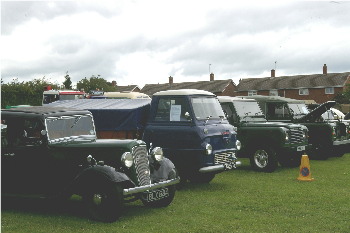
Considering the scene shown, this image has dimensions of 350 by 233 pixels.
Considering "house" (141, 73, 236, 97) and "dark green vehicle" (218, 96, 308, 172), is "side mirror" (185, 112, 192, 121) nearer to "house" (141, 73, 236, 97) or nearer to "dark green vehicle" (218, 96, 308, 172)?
"dark green vehicle" (218, 96, 308, 172)

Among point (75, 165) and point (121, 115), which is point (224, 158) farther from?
point (75, 165)

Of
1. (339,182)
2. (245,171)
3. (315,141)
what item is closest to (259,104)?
(315,141)

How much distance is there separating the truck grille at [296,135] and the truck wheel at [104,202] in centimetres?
784

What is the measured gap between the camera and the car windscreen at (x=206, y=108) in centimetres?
1071

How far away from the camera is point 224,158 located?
35.1ft

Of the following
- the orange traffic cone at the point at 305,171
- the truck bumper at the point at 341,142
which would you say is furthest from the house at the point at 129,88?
the orange traffic cone at the point at 305,171

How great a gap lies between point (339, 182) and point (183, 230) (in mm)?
6025

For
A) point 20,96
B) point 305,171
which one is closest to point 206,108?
point 305,171

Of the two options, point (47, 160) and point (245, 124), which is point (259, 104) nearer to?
point (245, 124)

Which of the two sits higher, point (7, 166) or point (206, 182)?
point (7, 166)

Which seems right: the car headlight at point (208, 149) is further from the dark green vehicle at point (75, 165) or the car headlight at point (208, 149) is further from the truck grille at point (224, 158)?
the dark green vehicle at point (75, 165)

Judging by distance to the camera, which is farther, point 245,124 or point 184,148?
point 245,124

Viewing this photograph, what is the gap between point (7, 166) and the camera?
8219 millimetres

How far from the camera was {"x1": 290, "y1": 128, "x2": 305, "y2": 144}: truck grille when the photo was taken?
13.8 m
